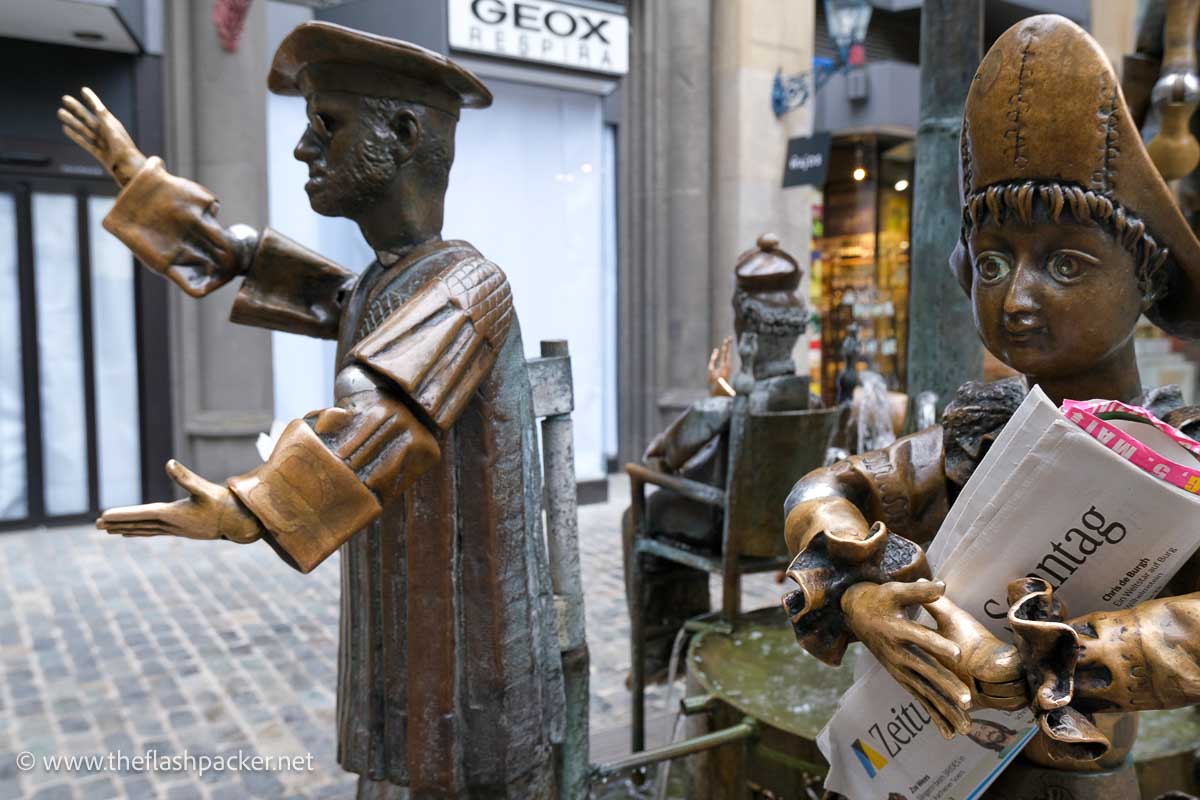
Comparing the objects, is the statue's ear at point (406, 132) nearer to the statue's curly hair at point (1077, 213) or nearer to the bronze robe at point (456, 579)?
the bronze robe at point (456, 579)

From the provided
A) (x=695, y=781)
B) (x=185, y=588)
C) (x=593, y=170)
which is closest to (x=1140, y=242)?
(x=695, y=781)

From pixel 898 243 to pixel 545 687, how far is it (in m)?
9.77

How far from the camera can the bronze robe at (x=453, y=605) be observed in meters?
1.72

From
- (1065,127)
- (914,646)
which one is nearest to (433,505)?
(914,646)

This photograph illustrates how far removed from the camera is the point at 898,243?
10.7 meters

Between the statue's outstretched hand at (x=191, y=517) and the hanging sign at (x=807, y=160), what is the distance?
→ 7539 millimetres

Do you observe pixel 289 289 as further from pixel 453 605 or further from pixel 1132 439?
pixel 1132 439

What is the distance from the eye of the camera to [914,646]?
1060 millimetres

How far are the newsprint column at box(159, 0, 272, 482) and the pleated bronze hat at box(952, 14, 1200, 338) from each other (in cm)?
651

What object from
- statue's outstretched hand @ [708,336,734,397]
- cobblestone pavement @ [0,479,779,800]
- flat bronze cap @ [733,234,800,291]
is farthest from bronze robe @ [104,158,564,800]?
flat bronze cap @ [733,234,800,291]

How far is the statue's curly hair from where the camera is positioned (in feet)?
3.93

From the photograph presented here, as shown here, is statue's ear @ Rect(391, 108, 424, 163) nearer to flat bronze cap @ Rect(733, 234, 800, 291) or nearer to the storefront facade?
flat bronze cap @ Rect(733, 234, 800, 291)

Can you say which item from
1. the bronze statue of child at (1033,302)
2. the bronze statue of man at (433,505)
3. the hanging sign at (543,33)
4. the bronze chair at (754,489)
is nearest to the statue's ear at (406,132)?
the bronze statue of man at (433,505)

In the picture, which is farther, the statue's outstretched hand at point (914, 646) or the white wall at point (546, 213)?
the white wall at point (546, 213)
